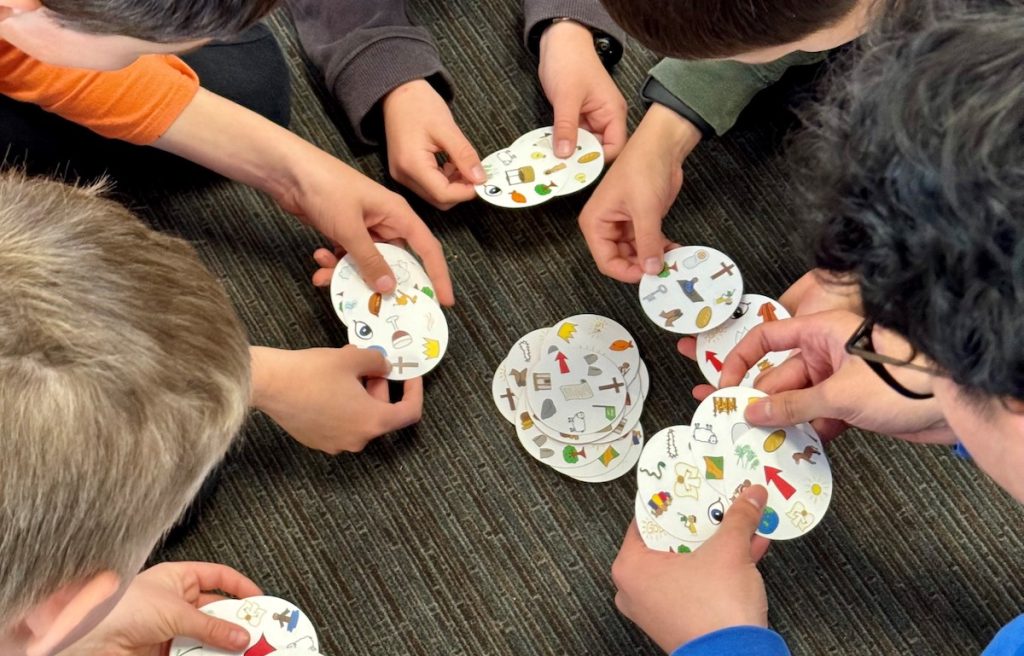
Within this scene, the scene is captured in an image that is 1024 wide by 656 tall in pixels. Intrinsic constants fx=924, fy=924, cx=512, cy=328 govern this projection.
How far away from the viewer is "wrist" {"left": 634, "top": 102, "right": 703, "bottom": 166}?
1.22 metres

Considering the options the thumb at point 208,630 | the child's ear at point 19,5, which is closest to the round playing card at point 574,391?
the thumb at point 208,630

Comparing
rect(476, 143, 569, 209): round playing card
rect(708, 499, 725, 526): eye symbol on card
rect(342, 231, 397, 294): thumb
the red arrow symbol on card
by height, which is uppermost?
rect(476, 143, 569, 209): round playing card

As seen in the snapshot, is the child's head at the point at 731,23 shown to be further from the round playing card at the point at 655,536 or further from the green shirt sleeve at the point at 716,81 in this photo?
the round playing card at the point at 655,536

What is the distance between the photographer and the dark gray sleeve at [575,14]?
4.24 feet

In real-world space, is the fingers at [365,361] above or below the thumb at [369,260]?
below

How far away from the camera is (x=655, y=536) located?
1075 millimetres

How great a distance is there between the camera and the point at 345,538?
1177 millimetres

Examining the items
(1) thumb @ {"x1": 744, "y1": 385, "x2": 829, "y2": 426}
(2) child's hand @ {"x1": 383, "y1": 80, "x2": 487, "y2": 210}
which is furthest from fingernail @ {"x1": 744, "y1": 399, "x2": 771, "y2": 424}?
(2) child's hand @ {"x1": 383, "y1": 80, "x2": 487, "y2": 210}

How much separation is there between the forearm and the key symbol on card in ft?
1.36

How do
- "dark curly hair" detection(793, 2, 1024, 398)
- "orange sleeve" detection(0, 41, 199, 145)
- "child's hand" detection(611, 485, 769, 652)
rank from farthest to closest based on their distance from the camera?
1. "orange sleeve" detection(0, 41, 199, 145)
2. "child's hand" detection(611, 485, 769, 652)
3. "dark curly hair" detection(793, 2, 1024, 398)

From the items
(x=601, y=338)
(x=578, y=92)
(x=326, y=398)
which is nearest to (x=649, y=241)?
(x=601, y=338)

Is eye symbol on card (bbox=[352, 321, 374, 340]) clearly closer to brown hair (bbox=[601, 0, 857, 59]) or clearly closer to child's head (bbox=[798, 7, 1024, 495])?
brown hair (bbox=[601, 0, 857, 59])

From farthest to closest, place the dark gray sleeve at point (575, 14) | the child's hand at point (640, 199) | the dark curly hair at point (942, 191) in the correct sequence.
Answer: the dark gray sleeve at point (575, 14), the child's hand at point (640, 199), the dark curly hair at point (942, 191)

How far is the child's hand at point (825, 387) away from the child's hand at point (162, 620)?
0.66 meters
